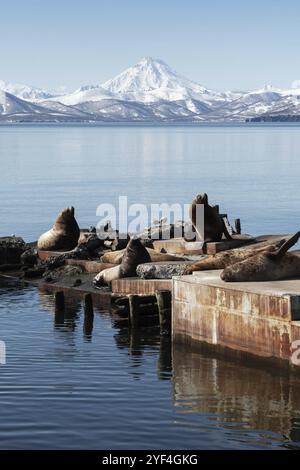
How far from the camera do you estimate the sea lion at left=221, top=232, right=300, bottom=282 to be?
17.9 metres

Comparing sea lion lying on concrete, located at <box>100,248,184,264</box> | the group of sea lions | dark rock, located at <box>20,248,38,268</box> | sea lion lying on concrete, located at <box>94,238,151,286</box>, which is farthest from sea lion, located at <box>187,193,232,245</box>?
dark rock, located at <box>20,248,38,268</box>

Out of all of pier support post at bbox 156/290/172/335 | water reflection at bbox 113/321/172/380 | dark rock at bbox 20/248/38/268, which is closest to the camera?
water reflection at bbox 113/321/172/380

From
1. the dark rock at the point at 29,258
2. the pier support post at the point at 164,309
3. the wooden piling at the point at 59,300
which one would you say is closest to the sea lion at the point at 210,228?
the wooden piling at the point at 59,300

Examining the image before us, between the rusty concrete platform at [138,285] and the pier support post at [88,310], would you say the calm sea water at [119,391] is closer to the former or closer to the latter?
the pier support post at [88,310]

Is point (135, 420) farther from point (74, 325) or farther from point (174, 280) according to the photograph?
point (74, 325)

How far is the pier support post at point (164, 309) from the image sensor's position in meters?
19.7

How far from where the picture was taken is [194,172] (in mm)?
80875

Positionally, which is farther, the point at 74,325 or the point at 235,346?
the point at 74,325

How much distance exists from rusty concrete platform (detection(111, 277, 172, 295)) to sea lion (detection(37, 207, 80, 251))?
22.9 feet

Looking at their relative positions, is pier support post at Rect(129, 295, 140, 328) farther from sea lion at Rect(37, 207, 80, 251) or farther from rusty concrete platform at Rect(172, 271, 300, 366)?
sea lion at Rect(37, 207, 80, 251)

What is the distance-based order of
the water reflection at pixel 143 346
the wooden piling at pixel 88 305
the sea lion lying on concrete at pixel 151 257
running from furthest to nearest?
the sea lion lying on concrete at pixel 151 257 → the wooden piling at pixel 88 305 → the water reflection at pixel 143 346
